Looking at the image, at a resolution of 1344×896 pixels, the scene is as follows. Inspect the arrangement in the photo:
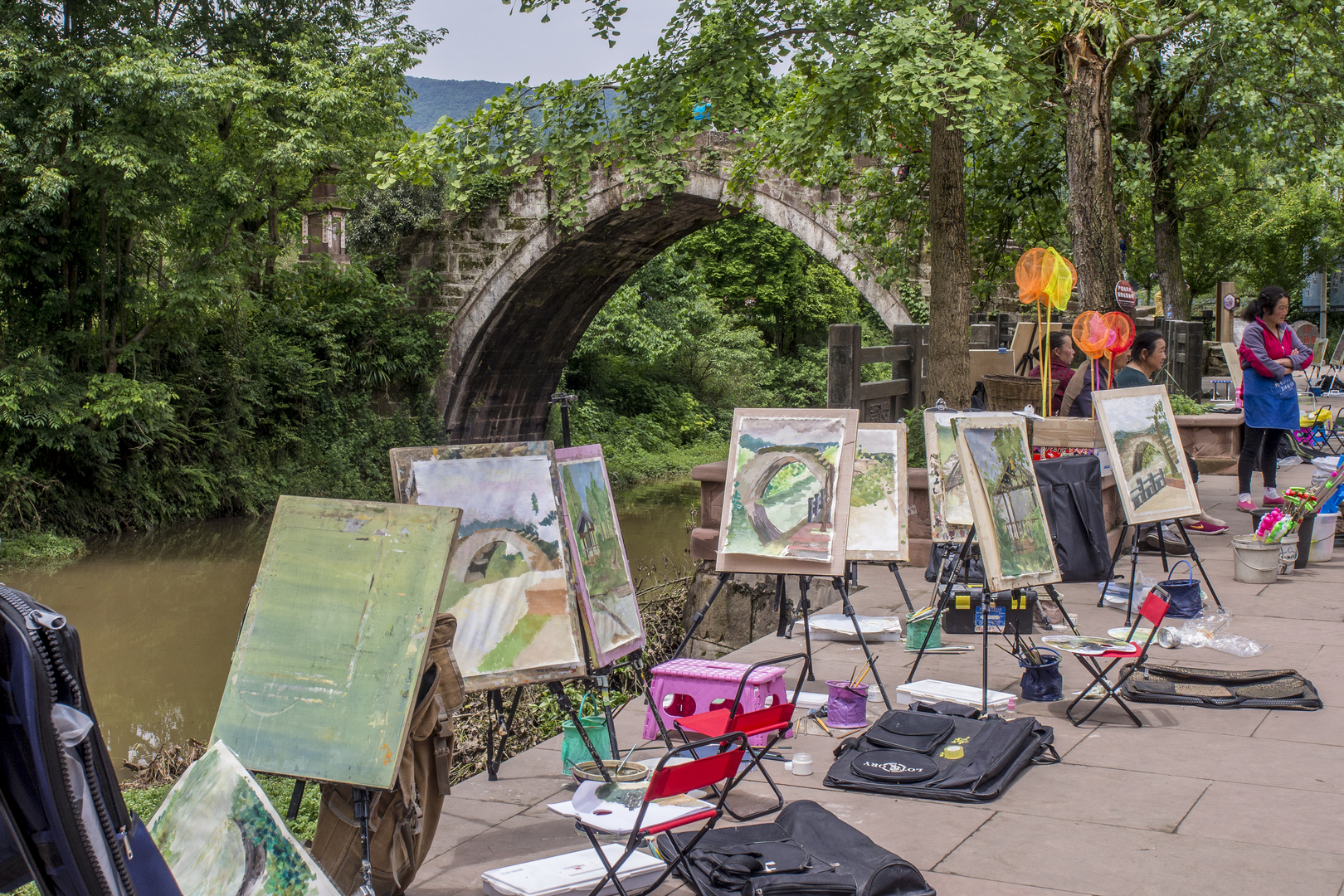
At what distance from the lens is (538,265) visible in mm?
17500

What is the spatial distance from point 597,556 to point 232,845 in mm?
1775

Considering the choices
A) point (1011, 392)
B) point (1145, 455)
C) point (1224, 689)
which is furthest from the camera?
point (1011, 392)

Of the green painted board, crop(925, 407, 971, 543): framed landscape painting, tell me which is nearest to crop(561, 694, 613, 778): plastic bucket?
the green painted board

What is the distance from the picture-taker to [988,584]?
4430 mm

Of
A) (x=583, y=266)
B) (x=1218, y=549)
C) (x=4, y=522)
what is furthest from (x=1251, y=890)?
(x=583, y=266)

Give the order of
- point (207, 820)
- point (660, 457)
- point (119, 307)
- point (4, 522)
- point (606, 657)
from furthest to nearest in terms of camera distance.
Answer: point (660, 457) < point (119, 307) < point (4, 522) < point (606, 657) < point (207, 820)

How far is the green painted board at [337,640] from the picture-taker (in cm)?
280

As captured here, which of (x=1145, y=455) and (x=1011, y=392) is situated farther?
(x=1011, y=392)

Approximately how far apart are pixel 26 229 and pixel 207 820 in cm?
1291

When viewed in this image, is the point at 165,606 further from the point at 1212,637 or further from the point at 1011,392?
the point at 1212,637

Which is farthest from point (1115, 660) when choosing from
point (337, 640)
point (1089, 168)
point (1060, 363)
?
point (1089, 168)

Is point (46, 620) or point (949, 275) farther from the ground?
point (949, 275)

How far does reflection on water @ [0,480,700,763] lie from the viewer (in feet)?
28.3

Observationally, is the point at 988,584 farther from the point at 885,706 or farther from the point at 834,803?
the point at 834,803
